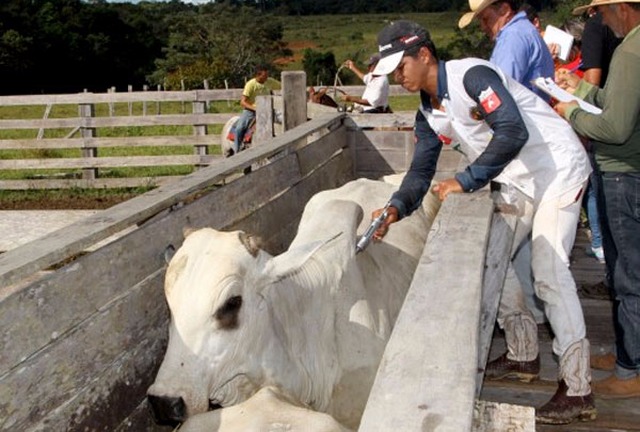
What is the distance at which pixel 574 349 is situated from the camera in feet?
12.0

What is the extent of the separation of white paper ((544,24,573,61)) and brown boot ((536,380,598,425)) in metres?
2.27

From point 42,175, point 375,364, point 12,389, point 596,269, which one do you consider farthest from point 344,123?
point 42,175

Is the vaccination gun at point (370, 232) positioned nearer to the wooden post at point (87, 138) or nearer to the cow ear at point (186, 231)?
the cow ear at point (186, 231)

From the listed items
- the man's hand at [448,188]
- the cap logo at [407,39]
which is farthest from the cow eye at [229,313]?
the cap logo at [407,39]

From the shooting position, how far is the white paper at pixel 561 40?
5188mm

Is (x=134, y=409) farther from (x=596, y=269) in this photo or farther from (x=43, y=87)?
(x=43, y=87)

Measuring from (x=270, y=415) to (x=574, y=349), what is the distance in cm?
146

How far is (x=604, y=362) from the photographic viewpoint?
4473 millimetres

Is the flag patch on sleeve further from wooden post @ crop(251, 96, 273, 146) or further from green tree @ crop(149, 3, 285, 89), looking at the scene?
green tree @ crop(149, 3, 285, 89)

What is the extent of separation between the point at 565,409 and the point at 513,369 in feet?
2.15

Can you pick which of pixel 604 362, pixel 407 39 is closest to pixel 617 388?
pixel 604 362

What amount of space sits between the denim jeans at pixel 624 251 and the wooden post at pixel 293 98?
12.0 feet

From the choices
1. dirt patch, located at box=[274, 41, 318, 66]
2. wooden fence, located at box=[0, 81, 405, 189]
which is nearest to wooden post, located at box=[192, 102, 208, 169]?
wooden fence, located at box=[0, 81, 405, 189]

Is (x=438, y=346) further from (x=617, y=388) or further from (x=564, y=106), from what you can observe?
(x=617, y=388)
